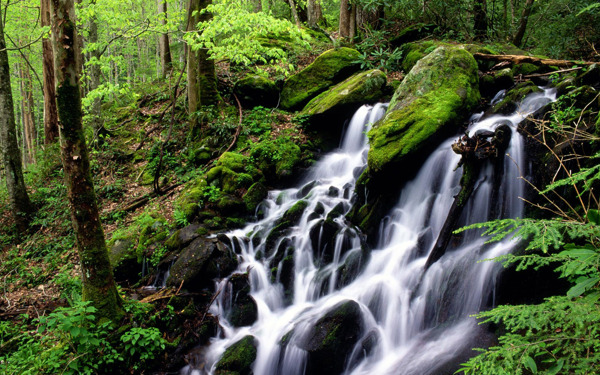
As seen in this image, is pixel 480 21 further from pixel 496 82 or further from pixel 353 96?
pixel 353 96

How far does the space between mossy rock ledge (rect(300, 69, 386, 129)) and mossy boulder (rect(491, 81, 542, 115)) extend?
3.39 meters

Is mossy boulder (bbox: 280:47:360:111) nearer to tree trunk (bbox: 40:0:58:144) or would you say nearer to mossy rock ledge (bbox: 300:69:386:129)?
mossy rock ledge (bbox: 300:69:386:129)

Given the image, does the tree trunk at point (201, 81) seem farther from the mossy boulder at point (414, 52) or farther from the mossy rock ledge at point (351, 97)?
the mossy boulder at point (414, 52)

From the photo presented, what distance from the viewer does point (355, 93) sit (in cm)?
998

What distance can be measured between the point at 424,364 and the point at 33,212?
407 inches

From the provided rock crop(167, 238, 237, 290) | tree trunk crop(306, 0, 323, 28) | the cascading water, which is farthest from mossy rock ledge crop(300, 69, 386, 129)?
tree trunk crop(306, 0, 323, 28)

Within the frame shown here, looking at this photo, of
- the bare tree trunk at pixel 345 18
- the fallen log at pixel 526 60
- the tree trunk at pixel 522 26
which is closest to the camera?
the fallen log at pixel 526 60

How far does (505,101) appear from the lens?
7.76 m

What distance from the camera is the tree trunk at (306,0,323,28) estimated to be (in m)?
17.4

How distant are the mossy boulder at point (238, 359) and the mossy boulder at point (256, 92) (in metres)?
8.38

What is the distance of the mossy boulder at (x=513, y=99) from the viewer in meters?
7.57

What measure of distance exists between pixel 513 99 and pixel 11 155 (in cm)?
1248

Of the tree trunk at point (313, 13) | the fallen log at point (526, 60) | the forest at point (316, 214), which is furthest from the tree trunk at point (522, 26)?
the tree trunk at point (313, 13)

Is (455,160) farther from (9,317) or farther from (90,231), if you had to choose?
(9,317)
